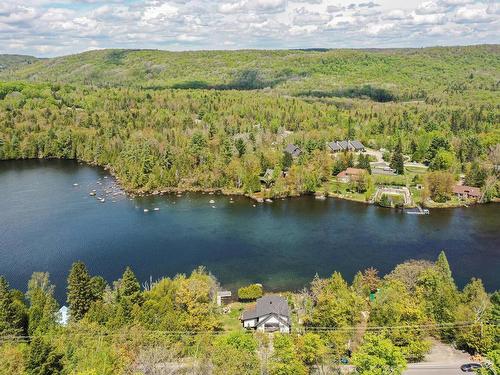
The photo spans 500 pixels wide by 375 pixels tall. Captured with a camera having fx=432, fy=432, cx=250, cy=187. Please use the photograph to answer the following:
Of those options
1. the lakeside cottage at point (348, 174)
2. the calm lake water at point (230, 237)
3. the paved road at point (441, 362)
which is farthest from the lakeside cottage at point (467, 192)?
the paved road at point (441, 362)

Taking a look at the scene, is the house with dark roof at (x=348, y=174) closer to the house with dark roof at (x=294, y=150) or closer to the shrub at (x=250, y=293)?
the house with dark roof at (x=294, y=150)

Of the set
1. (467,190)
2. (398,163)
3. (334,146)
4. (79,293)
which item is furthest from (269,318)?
(334,146)

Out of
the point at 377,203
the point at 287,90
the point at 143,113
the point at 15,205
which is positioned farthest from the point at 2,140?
the point at 287,90

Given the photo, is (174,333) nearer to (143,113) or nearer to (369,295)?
(369,295)

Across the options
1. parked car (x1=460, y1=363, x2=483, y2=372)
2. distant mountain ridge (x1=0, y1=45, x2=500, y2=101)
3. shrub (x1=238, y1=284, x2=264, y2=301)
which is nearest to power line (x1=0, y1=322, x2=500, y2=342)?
parked car (x1=460, y1=363, x2=483, y2=372)

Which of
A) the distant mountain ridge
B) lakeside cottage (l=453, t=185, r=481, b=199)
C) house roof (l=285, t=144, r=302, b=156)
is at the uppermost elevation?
the distant mountain ridge

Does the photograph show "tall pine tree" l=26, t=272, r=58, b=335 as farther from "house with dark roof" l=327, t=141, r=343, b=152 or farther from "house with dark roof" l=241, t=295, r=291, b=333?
"house with dark roof" l=327, t=141, r=343, b=152

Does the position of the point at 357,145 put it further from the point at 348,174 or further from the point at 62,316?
the point at 62,316
